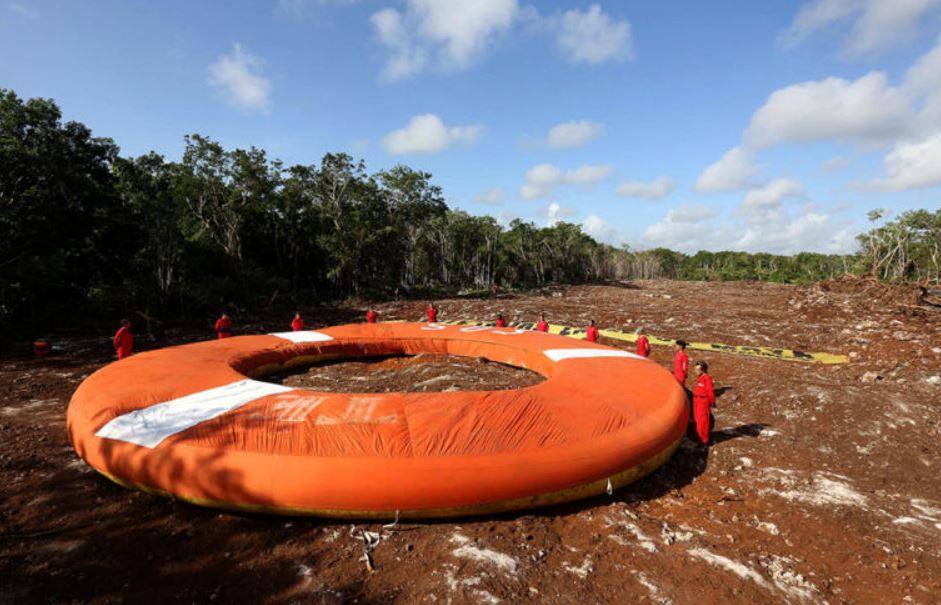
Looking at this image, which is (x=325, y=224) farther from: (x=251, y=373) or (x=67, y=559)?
(x=67, y=559)

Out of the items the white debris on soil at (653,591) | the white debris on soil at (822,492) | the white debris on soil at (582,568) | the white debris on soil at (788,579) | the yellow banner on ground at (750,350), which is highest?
the yellow banner on ground at (750,350)

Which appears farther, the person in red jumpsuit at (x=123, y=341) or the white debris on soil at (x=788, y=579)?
the person in red jumpsuit at (x=123, y=341)

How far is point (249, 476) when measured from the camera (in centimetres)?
354

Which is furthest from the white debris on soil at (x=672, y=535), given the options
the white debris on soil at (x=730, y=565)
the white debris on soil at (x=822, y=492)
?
the white debris on soil at (x=822, y=492)

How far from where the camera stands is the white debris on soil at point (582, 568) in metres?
3.27

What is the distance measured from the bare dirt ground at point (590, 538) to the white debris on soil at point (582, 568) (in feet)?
0.04

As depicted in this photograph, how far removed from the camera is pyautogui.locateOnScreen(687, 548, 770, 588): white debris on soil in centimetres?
325

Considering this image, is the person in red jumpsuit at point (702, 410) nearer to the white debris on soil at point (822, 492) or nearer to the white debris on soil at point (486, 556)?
the white debris on soil at point (822, 492)

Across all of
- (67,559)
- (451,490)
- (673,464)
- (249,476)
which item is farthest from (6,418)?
(673,464)

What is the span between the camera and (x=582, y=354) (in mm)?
7395

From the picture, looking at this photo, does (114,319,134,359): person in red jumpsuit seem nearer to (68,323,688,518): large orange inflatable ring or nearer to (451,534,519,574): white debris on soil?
(68,323,688,518): large orange inflatable ring

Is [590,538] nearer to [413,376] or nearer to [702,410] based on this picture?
[702,410]

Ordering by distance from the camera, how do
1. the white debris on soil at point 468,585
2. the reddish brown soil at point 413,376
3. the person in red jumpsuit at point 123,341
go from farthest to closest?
the person in red jumpsuit at point 123,341, the reddish brown soil at point 413,376, the white debris on soil at point 468,585

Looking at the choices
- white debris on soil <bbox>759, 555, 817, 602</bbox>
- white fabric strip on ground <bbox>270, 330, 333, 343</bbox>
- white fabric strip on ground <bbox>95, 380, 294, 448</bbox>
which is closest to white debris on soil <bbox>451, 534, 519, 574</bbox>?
white debris on soil <bbox>759, 555, 817, 602</bbox>
